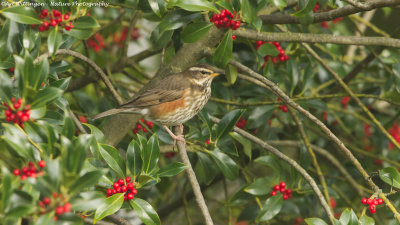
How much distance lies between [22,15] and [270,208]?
74.3 inches

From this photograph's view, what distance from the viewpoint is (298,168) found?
2902mm

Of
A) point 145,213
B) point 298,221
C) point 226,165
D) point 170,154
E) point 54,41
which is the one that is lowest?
point 298,221

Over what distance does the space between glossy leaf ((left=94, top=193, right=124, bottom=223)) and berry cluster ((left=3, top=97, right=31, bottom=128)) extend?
55cm

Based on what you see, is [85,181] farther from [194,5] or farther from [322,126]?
[322,126]

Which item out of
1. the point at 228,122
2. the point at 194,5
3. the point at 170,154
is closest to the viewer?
the point at 194,5

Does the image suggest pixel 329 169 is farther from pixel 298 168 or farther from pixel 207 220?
pixel 207 220

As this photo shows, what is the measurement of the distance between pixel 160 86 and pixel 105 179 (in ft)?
4.26

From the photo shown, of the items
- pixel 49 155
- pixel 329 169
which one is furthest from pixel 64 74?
pixel 329 169

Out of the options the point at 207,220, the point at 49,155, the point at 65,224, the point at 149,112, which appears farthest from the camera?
the point at 149,112

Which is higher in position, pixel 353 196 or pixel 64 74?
pixel 64 74

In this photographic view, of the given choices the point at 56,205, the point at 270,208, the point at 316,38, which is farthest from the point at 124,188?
the point at 316,38

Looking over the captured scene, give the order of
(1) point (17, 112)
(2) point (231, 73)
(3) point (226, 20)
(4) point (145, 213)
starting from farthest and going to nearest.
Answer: (2) point (231, 73) → (3) point (226, 20) → (4) point (145, 213) → (1) point (17, 112)

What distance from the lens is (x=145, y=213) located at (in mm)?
2469

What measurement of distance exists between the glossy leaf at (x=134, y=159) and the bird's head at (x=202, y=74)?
1243 millimetres
